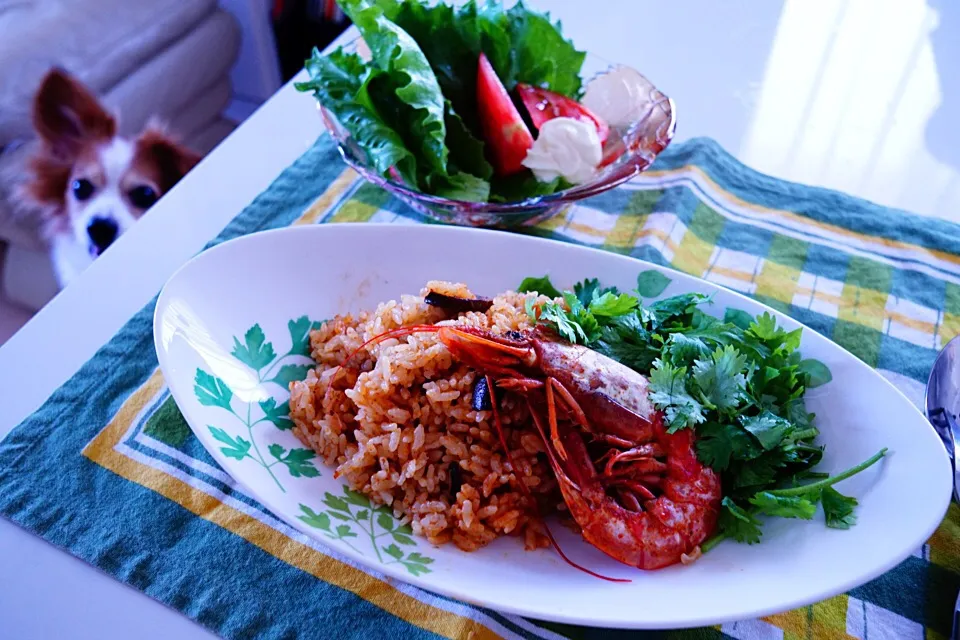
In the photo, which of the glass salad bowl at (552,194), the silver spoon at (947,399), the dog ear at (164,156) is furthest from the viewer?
Result: the dog ear at (164,156)

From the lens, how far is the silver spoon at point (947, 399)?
1386 mm

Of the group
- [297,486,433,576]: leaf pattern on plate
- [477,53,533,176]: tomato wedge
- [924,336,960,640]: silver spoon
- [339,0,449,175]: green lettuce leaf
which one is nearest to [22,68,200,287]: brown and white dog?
[339,0,449,175]: green lettuce leaf

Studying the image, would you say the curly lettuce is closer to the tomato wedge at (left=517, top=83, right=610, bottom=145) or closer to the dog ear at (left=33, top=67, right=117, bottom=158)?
the tomato wedge at (left=517, top=83, right=610, bottom=145)

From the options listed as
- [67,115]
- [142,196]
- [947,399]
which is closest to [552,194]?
[947,399]

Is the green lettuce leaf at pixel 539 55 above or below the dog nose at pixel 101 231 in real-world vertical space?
above

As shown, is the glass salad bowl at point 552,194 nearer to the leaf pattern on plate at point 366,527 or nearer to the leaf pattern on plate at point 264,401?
the leaf pattern on plate at point 264,401

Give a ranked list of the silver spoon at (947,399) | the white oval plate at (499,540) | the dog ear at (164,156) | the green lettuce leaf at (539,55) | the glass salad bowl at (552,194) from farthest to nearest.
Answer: the dog ear at (164,156), the green lettuce leaf at (539,55), the glass salad bowl at (552,194), the silver spoon at (947,399), the white oval plate at (499,540)

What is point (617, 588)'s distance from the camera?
1094mm

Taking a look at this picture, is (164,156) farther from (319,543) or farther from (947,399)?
(947,399)

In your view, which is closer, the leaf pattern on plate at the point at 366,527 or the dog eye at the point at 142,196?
the leaf pattern on plate at the point at 366,527

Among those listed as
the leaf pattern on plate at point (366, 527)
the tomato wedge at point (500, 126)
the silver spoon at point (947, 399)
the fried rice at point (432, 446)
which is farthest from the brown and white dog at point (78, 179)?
the silver spoon at point (947, 399)

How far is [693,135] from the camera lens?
2.28m

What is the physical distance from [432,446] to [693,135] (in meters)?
1.51

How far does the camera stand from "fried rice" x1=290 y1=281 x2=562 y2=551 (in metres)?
1.19
